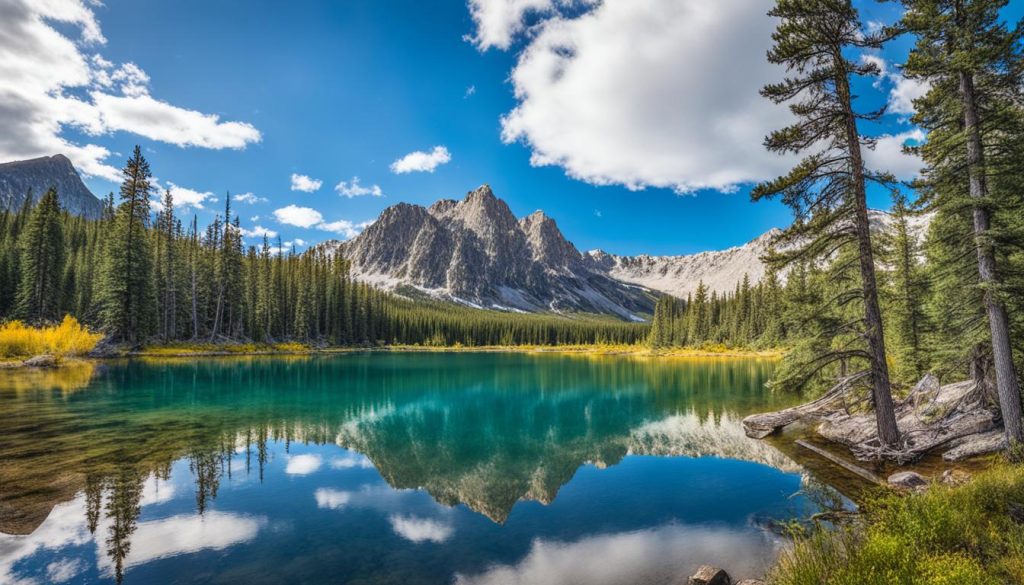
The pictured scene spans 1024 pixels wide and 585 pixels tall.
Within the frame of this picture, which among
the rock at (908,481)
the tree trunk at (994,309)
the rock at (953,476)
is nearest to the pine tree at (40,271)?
the rock at (908,481)

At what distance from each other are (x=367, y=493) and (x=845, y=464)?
52.4 feet

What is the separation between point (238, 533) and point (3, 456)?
36.1ft

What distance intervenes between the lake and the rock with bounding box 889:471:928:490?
236 centimetres

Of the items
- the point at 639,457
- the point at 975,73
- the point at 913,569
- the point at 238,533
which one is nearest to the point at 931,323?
the point at 975,73

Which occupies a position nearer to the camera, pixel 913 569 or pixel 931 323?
pixel 913 569

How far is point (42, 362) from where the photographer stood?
4247 centimetres

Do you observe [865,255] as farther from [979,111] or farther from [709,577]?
[709,577]

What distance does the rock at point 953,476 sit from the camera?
11539 mm

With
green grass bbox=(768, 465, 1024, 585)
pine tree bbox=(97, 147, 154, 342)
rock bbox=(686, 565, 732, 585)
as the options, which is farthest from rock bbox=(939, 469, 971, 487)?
pine tree bbox=(97, 147, 154, 342)

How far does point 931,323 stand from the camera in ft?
83.4

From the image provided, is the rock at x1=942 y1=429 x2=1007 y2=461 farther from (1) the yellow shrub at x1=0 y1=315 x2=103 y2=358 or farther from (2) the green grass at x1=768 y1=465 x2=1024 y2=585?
(1) the yellow shrub at x1=0 y1=315 x2=103 y2=358

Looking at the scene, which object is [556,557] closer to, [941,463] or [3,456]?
[941,463]

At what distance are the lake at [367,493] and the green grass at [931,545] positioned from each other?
2842mm

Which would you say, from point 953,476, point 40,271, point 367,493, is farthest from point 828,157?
point 40,271
